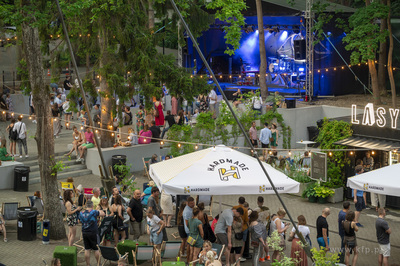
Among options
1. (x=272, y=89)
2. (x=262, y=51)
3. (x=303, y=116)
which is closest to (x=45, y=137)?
(x=303, y=116)

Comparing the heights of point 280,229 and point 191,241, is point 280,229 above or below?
above

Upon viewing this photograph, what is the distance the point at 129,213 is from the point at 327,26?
849 inches

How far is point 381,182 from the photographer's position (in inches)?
531

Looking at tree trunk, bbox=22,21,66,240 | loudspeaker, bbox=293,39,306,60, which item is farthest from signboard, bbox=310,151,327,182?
loudspeaker, bbox=293,39,306,60

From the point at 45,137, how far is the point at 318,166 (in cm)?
809

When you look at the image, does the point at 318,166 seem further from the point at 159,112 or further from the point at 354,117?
the point at 159,112

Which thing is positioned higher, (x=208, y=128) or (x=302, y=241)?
(x=208, y=128)

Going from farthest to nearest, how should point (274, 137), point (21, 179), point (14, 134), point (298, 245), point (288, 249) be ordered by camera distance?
point (274, 137) → point (14, 134) → point (21, 179) → point (288, 249) → point (298, 245)

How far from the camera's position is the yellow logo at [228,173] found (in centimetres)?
1376

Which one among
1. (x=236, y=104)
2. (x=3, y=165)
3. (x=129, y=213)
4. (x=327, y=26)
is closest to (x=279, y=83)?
(x=327, y=26)

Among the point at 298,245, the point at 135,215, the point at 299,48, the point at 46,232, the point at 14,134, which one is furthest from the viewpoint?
the point at 299,48

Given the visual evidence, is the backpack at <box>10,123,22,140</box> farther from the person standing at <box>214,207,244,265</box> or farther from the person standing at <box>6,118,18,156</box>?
the person standing at <box>214,207,244,265</box>

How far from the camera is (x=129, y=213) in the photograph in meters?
14.6

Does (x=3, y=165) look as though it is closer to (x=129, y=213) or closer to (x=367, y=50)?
(x=129, y=213)
